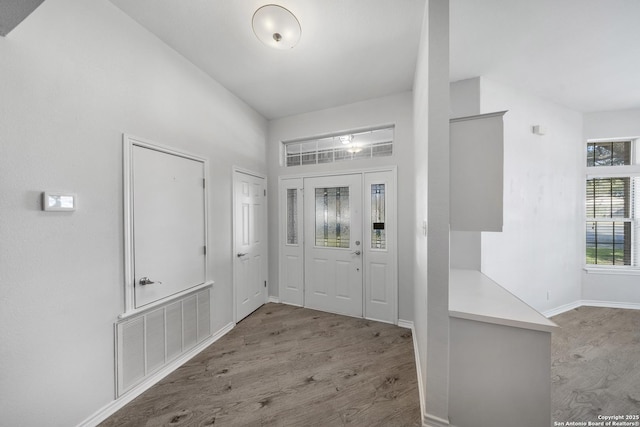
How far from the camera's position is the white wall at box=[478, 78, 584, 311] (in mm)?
2791

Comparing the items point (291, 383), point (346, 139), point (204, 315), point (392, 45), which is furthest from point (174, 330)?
point (392, 45)

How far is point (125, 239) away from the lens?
1783mm

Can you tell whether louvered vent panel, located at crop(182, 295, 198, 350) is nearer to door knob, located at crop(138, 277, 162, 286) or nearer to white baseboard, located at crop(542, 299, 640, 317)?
door knob, located at crop(138, 277, 162, 286)

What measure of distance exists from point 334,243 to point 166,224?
2.10 m

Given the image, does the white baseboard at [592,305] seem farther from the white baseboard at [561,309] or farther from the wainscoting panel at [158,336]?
the wainscoting panel at [158,336]

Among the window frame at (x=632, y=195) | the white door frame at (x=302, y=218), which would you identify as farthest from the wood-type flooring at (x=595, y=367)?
the white door frame at (x=302, y=218)

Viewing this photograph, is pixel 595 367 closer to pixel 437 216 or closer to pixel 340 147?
pixel 437 216

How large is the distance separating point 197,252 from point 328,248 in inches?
68.3

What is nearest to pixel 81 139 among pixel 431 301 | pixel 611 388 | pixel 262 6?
pixel 262 6

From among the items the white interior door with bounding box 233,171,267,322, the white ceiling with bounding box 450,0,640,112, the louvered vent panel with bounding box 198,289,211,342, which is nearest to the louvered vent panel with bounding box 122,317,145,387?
the louvered vent panel with bounding box 198,289,211,342

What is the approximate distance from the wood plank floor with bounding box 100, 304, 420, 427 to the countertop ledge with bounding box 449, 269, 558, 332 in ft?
2.86

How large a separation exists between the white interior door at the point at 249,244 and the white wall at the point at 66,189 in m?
1.27

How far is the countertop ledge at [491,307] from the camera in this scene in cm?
138

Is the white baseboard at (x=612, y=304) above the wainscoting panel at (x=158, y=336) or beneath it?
beneath
